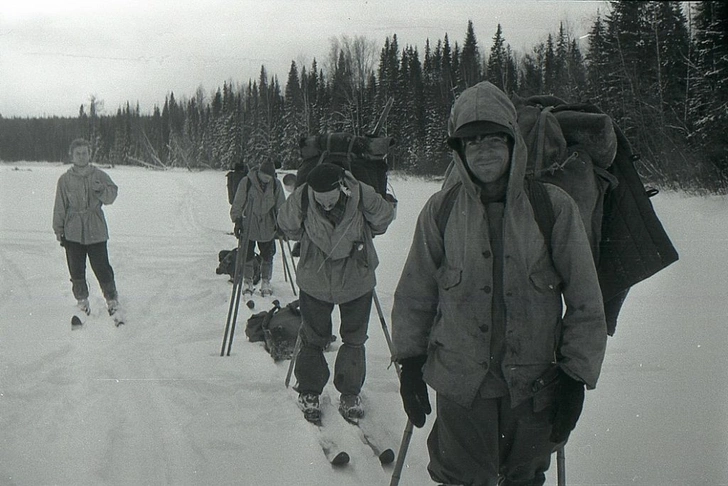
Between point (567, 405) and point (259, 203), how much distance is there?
5.42m

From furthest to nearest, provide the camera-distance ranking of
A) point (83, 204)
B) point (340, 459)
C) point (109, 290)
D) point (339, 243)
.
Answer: point (109, 290), point (83, 204), point (339, 243), point (340, 459)

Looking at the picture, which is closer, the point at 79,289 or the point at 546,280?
the point at 546,280

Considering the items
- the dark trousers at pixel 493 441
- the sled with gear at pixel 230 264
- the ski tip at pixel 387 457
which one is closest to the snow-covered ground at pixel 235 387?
the ski tip at pixel 387 457

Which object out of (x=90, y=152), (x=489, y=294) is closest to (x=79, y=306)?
(x=90, y=152)

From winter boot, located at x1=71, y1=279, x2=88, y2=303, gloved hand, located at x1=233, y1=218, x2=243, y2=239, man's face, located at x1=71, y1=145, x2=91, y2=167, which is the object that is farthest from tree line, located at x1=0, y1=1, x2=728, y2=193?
gloved hand, located at x1=233, y1=218, x2=243, y2=239

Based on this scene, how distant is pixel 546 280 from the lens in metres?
1.64

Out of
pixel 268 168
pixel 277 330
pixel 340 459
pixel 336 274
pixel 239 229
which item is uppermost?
pixel 268 168

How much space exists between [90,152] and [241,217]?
2.70 m

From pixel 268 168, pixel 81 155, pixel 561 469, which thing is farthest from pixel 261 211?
pixel 561 469

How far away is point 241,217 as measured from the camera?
6.52m

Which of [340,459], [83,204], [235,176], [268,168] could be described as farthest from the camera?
[235,176]

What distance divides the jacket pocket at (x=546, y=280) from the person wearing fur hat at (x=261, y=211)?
4.91m

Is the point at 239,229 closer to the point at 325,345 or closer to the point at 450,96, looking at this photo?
the point at 325,345

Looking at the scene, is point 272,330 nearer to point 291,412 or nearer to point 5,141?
point 291,412
